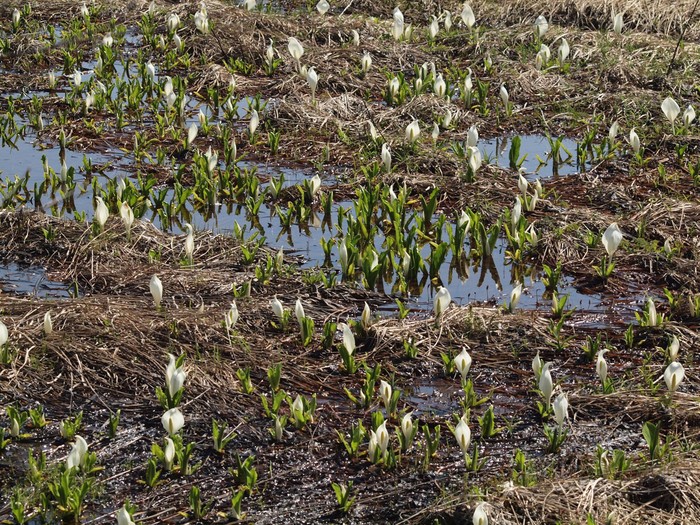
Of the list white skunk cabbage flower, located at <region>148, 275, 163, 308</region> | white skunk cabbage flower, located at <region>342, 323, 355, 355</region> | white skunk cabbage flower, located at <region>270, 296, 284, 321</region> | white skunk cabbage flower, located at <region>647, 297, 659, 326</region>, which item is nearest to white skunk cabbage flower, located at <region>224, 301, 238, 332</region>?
white skunk cabbage flower, located at <region>270, 296, 284, 321</region>

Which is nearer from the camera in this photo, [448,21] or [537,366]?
[537,366]

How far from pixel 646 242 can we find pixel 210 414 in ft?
9.31

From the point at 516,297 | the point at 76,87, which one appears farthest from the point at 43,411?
the point at 76,87

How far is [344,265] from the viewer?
5.49m

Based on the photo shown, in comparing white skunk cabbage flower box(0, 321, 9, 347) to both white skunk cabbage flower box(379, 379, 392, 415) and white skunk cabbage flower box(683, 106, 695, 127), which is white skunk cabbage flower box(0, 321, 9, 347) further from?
white skunk cabbage flower box(683, 106, 695, 127)

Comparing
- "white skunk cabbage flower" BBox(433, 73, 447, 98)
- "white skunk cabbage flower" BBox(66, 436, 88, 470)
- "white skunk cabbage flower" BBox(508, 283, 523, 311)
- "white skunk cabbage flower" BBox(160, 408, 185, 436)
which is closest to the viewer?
"white skunk cabbage flower" BBox(66, 436, 88, 470)

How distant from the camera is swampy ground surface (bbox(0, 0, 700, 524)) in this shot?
3.80m

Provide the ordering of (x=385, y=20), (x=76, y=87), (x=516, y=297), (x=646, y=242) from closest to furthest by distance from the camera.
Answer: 1. (x=516, y=297)
2. (x=646, y=242)
3. (x=76, y=87)
4. (x=385, y=20)

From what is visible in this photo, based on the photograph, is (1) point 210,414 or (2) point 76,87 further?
(2) point 76,87

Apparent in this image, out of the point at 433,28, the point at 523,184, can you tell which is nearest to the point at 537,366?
the point at 523,184

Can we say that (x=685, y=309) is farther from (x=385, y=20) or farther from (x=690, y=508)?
(x=385, y=20)

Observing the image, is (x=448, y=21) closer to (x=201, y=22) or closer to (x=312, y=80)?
(x=201, y=22)

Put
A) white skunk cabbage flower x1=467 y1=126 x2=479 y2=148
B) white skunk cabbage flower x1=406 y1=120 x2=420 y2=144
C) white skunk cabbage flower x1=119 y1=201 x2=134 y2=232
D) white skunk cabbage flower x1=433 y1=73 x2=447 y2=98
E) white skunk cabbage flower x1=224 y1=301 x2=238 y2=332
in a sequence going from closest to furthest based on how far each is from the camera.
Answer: white skunk cabbage flower x1=224 y1=301 x2=238 y2=332
white skunk cabbage flower x1=119 y1=201 x2=134 y2=232
white skunk cabbage flower x1=467 y1=126 x2=479 y2=148
white skunk cabbage flower x1=406 y1=120 x2=420 y2=144
white skunk cabbage flower x1=433 y1=73 x2=447 y2=98

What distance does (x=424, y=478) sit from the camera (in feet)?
12.6
